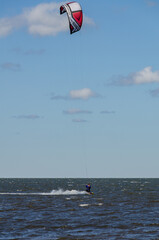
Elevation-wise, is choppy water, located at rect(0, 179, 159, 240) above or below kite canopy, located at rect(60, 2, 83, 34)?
below

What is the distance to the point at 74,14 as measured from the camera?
142 feet

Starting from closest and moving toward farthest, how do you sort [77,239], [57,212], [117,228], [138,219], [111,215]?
1. [77,239]
2. [117,228]
3. [138,219]
4. [111,215]
5. [57,212]

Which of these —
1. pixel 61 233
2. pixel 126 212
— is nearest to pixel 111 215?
pixel 126 212

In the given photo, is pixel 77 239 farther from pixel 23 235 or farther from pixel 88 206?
pixel 88 206

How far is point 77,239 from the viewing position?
2898cm

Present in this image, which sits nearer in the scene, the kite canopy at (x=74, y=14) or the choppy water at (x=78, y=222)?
the choppy water at (x=78, y=222)

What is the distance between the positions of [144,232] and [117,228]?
270cm

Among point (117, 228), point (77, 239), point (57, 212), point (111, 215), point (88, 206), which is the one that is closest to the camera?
point (77, 239)

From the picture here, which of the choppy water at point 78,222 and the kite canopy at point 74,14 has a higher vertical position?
the kite canopy at point 74,14

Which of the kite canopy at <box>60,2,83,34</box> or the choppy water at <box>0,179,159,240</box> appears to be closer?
the choppy water at <box>0,179,159,240</box>

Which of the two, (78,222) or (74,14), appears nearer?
(78,222)

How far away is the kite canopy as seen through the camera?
140 feet

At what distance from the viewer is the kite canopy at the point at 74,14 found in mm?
42656

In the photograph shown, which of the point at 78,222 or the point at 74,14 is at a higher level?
the point at 74,14
